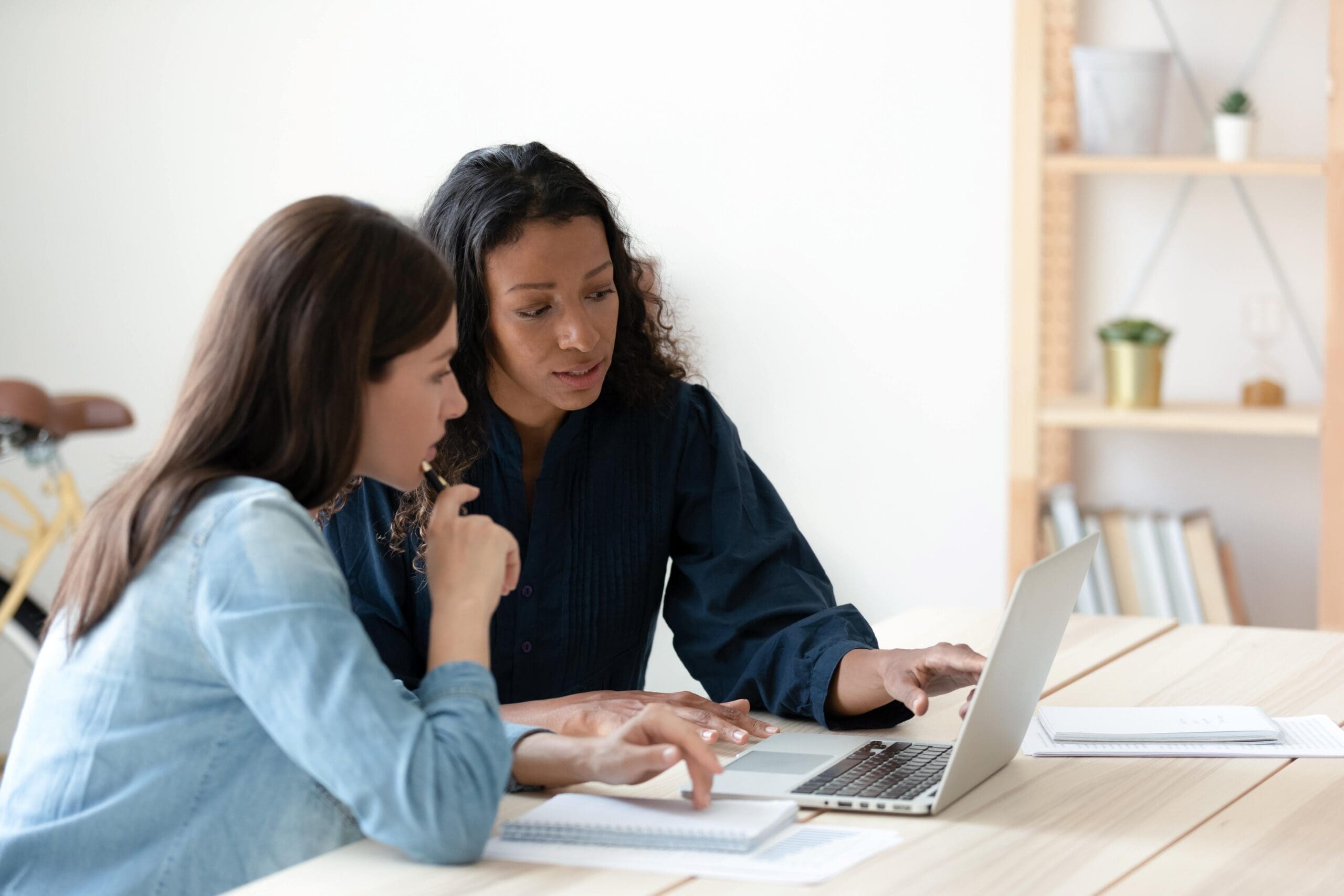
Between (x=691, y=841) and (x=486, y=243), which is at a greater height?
(x=486, y=243)

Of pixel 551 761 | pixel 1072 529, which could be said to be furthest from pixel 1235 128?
pixel 551 761

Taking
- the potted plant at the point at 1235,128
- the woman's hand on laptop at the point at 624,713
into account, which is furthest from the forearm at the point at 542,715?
the potted plant at the point at 1235,128

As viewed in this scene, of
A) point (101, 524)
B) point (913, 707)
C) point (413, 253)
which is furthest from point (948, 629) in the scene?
point (101, 524)

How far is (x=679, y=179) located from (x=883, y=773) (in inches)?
82.6

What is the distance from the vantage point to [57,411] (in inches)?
95.7

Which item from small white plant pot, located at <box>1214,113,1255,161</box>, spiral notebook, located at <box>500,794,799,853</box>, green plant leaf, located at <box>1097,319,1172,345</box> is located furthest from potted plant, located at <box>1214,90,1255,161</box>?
spiral notebook, located at <box>500,794,799,853</box>

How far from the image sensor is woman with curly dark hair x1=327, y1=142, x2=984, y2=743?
159 centimetres

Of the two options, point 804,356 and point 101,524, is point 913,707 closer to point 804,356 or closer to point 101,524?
point 101,524

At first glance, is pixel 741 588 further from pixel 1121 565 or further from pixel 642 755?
pixel 1121 565

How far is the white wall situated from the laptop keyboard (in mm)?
1687

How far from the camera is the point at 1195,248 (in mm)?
2783

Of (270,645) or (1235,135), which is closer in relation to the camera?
(270,645)

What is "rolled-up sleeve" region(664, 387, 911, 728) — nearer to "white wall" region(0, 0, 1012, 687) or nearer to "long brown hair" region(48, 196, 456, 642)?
"long brown hair" region(48, 196, 456, 642)

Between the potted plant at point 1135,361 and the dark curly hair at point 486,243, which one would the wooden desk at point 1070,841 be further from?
the potted plant at point 1135,361
